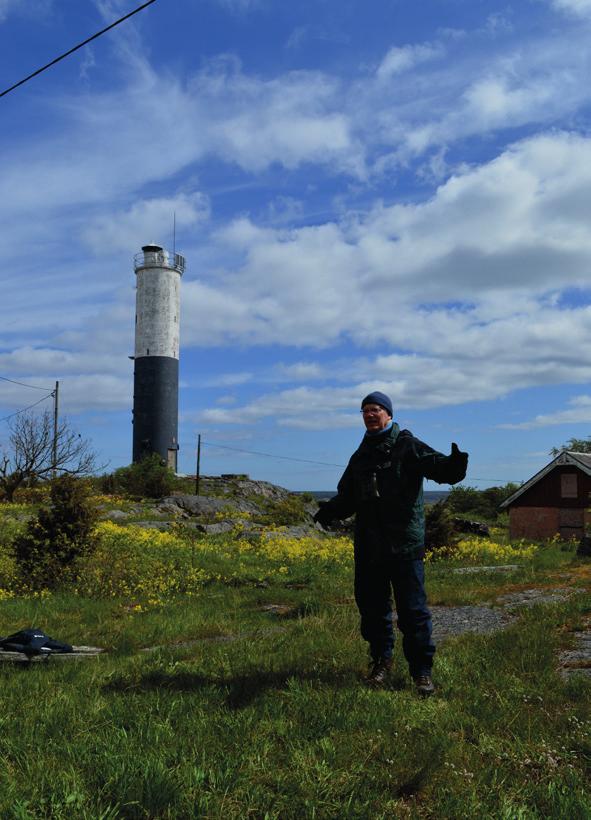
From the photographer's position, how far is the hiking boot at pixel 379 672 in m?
5.42

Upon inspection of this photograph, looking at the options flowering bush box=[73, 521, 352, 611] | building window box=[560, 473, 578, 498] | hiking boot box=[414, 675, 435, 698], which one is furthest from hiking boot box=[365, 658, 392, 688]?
building window box=[560, 473, 578, 498]

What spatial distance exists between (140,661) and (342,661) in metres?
2.02

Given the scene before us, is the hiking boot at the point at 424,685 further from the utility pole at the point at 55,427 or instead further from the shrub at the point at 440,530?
the utility pole at the point at 55,427

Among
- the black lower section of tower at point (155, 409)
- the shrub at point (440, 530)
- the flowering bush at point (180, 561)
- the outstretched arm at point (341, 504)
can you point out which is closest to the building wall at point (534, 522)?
the shrub at point (440, 530)

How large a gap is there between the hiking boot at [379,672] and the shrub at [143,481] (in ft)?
118

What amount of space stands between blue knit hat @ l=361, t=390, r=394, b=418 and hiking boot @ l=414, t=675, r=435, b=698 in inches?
85.9

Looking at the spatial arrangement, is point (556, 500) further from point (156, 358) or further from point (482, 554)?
point (156, 358)

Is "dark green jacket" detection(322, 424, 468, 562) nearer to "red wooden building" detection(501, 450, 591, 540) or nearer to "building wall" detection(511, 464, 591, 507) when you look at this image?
"red wooden building" detection(501, 450, 591, 540)

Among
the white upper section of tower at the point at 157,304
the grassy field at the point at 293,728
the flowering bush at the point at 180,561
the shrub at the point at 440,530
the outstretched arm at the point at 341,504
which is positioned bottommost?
the flowering bush at the point at 180,561

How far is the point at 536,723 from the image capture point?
4590mm

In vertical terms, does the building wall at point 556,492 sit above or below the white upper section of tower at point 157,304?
below

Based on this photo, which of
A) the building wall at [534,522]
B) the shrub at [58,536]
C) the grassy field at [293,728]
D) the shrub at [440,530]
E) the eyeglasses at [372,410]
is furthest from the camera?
the building wall at [534,522]

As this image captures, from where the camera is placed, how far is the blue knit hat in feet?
19.0

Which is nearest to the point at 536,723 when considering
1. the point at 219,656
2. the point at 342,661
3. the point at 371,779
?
the point at 371,779
